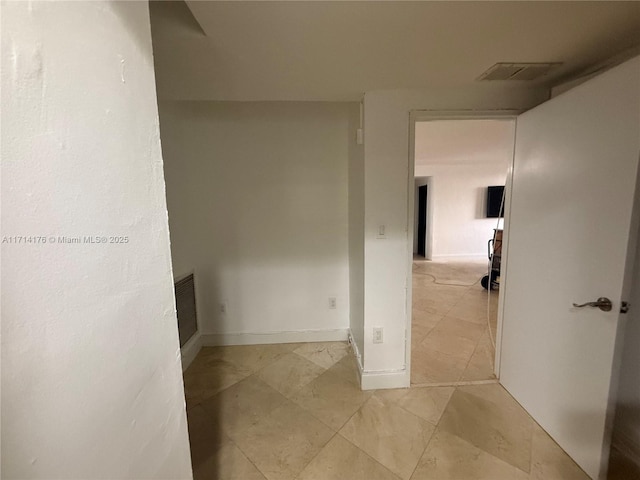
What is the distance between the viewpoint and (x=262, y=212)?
2.48 metres

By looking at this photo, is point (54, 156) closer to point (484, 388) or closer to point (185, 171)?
point (185, 171)

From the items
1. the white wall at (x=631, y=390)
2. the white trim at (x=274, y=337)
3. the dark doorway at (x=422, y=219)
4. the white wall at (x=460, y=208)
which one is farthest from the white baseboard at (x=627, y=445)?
the dark doorway at (x=422, y=219)

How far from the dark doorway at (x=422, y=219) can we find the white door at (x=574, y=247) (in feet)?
16.8

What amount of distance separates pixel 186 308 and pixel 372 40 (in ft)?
7.56

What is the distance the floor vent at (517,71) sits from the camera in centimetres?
144

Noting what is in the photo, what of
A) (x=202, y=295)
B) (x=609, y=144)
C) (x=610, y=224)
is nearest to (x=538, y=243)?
(x=610, y=224)

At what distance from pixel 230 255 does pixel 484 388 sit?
7.54 feet

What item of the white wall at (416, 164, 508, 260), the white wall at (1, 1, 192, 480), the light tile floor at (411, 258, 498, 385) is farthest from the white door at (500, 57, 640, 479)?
the white wall at (416, 164, 508, 260)

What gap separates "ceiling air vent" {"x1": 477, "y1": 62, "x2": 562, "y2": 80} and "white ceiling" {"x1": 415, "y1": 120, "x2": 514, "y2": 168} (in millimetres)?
347

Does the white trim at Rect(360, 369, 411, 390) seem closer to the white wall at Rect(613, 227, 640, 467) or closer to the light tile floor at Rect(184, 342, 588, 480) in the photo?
the light tile floor at Rect(184, 342, 588, 480)

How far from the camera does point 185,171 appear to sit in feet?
7.73

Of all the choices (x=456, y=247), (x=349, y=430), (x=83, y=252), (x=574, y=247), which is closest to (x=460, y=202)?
(x=456, y=247)

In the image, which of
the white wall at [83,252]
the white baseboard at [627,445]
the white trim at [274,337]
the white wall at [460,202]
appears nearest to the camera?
the white wall at [83,252]

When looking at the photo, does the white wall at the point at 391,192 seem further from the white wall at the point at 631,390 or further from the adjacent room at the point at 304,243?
the white wall at the point at 631,390
